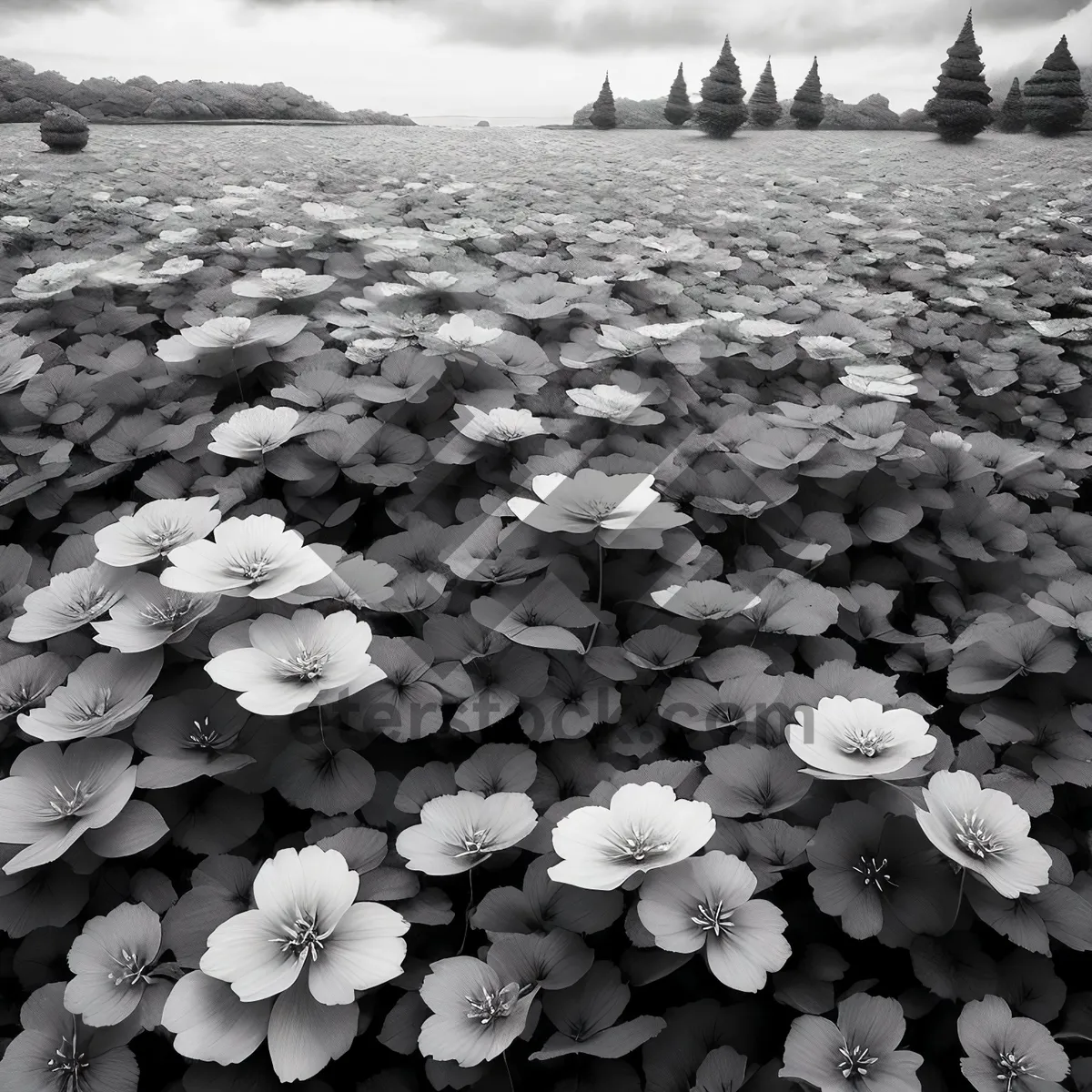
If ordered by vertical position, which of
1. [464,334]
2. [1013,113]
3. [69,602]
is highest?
[1013,113]

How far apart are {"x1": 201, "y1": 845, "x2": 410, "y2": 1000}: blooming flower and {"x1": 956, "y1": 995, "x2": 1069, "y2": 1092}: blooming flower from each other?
1.54 feet

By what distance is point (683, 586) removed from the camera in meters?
0.94

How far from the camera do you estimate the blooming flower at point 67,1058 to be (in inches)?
23.3

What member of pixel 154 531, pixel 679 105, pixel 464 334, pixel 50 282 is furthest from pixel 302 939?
pixel 679 105

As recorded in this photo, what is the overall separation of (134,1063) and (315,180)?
3.29m

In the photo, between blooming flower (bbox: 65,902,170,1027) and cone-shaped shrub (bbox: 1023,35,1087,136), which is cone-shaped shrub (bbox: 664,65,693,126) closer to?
cone-shaped shrub (bbox: 1023,35,1087,136)

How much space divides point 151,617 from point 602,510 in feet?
1.67

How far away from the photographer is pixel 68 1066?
0.60 m

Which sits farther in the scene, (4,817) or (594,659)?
(594,659)

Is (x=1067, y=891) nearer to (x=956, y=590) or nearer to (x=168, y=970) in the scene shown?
(x=956, y=590)

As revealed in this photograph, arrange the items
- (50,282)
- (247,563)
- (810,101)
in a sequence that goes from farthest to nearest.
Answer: (810,101) < (50,282) < (247,563)

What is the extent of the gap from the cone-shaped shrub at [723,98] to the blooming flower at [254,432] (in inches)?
356

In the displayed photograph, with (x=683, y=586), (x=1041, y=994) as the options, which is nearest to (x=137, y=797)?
(x=683, y=586)

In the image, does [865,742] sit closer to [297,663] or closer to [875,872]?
[875,872]
